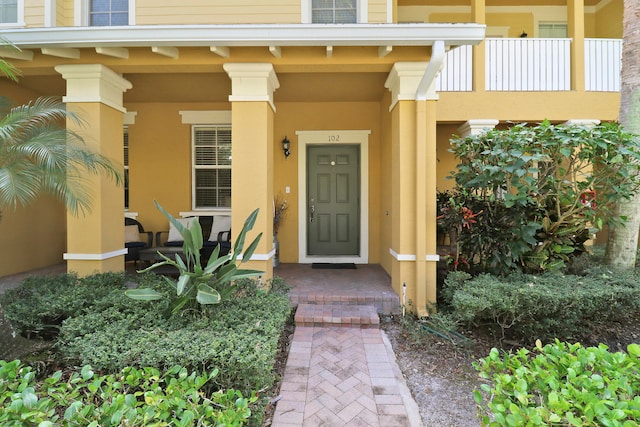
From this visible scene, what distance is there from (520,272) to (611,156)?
1420 millimetres

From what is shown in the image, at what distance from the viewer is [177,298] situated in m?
2.54

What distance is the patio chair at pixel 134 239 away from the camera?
5004 mm

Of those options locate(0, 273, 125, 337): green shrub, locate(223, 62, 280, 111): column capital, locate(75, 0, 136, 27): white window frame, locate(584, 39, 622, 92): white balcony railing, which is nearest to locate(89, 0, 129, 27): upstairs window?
locate(75, 0, 136, 27): white window frame

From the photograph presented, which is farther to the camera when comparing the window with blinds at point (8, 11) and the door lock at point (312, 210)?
the door lock at point (312, 210)

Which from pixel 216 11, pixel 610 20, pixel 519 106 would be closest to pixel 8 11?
pixel 216 11

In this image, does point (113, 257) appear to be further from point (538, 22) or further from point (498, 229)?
point (538, 22)

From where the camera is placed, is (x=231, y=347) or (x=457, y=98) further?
(x=457, y=98)

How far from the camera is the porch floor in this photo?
3760mm

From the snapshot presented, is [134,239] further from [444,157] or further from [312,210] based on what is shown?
[444,157]

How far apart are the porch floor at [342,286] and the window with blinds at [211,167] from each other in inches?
69.5

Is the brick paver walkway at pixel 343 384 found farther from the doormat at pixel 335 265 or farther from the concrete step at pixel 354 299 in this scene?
the doormat at pixel 335 265

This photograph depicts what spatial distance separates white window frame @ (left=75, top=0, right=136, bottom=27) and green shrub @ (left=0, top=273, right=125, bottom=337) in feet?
11.8

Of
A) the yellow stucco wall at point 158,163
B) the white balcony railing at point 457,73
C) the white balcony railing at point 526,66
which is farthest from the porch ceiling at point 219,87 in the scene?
the white balcony railing at point 526,66

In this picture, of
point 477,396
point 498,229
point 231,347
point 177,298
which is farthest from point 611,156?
point 177,298
